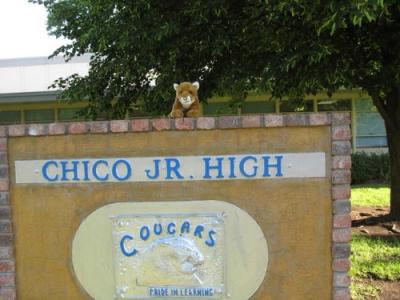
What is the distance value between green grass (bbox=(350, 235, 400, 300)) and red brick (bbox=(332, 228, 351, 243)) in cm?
130

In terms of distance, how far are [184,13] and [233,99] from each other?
1.22 meters

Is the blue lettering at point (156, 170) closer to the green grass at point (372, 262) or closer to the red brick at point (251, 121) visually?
the red brick at point (251, 121)

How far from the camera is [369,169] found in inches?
538

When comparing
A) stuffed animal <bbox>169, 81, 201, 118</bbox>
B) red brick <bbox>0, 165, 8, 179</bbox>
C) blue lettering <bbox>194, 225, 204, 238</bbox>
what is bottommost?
blue lettering <bbox>194, 225, 204, 238</bbox>

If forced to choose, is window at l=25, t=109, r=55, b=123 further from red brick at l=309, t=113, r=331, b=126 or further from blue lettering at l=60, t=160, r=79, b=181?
red brick at l=309, t=113, r=331, b=126

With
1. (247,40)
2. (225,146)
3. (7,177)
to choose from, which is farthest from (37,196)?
(247,40)

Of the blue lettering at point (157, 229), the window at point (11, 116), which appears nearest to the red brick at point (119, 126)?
the blue lettering at point (157, 229)

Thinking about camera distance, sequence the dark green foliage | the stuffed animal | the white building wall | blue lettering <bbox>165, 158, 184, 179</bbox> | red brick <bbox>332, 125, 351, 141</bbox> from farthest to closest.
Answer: the white building wall
the dark green foliage
the stuffed animal
blue lettering <bbox>165, 158, 184, 179</bbox>
red brick <bbox>332, 125, 351, 141</bbox>

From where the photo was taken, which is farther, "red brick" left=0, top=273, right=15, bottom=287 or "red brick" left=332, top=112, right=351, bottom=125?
"red brick" left=0, top=273, right=15, bottom=287

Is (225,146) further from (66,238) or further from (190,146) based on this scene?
(66,238)

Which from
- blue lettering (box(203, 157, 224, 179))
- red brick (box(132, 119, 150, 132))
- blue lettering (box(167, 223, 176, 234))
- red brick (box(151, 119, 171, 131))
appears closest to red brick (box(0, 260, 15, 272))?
blue lettering (box(167, 223, 176, 234))

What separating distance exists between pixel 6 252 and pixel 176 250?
1214 mm

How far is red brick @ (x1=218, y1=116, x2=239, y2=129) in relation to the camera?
11.2ft

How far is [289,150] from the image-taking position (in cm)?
342
